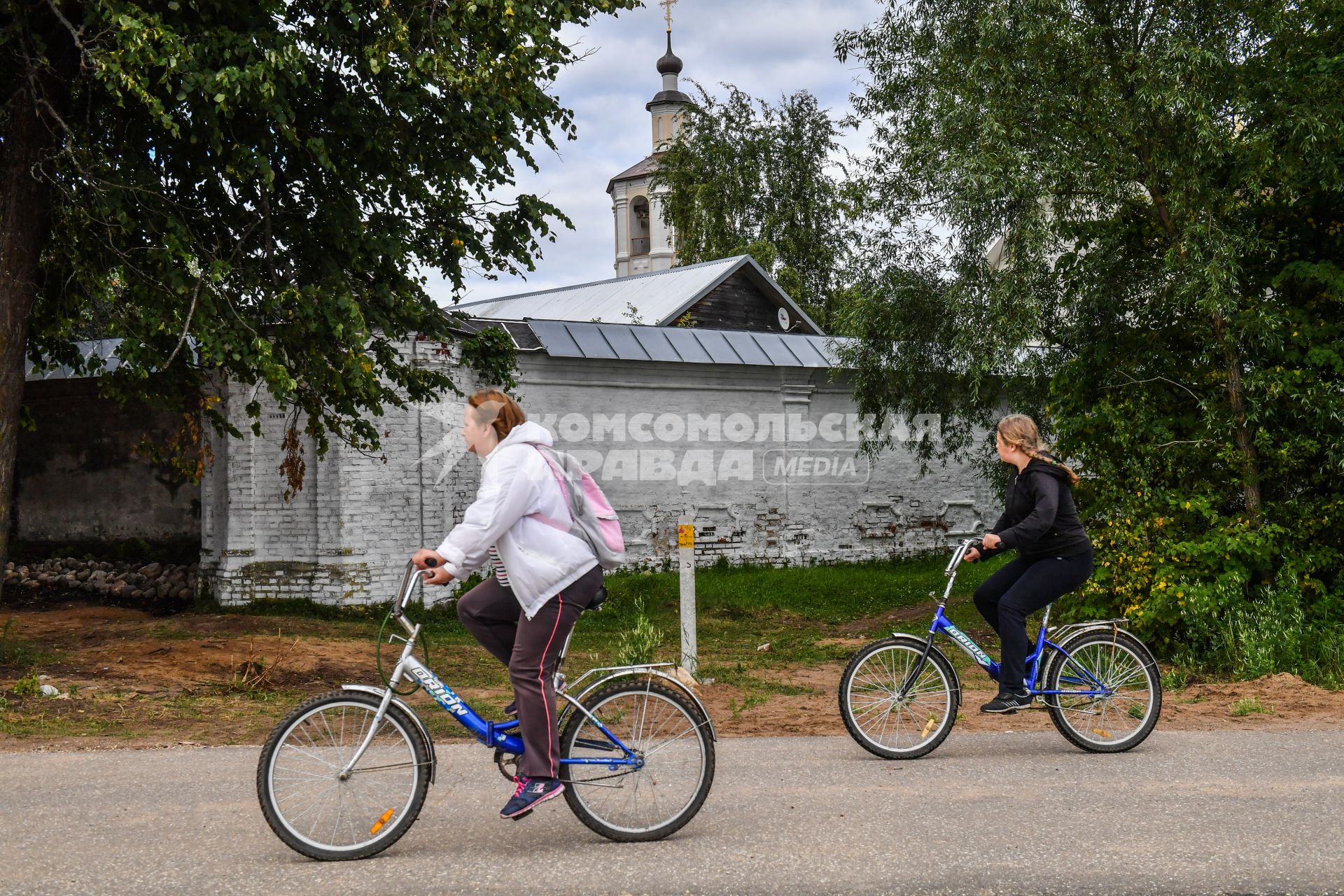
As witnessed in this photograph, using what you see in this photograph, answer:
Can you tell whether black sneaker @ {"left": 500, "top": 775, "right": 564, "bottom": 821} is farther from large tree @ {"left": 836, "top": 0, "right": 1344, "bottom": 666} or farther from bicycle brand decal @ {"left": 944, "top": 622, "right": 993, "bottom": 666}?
large tree @ {"left": 836, "top": 0, "right": 1344, "bottom": 666}

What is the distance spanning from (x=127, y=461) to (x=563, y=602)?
13530 millimetres

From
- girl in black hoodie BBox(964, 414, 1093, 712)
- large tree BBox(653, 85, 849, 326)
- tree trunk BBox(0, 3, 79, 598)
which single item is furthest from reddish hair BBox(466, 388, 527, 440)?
large tree BBox(653, 85, 849, 326)

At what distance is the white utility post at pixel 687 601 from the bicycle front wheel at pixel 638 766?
470cm

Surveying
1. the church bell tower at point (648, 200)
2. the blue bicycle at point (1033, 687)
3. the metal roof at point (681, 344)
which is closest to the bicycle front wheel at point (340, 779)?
the blue bicycle at point (1033, 687)

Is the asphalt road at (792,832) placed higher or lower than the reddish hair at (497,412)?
lower

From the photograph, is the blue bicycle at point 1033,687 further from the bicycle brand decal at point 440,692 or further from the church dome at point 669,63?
the church dome at point 669,63

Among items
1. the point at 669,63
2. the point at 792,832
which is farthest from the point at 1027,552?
the point at 669,63

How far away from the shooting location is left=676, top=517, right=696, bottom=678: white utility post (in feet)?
31.7

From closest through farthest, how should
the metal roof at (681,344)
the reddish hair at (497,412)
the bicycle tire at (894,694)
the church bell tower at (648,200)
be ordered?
the reddish hair at (497,412) < the bicycle tire at (894,694) < the metal roof at (681,344) < the church bell tower at (648,200)

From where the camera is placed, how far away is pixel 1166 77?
1073cm

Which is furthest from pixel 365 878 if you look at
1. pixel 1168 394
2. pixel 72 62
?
pixel 1168 394

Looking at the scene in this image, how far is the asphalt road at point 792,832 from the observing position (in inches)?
167

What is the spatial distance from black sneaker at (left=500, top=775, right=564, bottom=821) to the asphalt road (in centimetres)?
16

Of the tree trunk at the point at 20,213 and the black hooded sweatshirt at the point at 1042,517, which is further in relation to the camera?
the tree trunk at the point at 20,213
